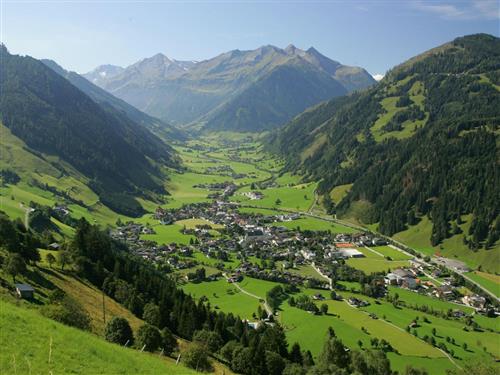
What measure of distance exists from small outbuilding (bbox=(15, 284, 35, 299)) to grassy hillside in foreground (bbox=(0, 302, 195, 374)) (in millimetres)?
26223

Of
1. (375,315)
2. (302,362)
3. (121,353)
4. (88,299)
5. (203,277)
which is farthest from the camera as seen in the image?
(203,277)

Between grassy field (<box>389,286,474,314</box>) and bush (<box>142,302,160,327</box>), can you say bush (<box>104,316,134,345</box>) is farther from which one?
grassy field (<box>389,286,474,314</box>)

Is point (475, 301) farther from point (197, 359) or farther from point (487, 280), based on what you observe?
point (197, 359)

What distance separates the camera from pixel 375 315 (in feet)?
368

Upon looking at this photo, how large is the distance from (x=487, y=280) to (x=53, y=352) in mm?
150211

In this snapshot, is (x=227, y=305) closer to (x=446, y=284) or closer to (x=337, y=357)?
(x=337, y=357)

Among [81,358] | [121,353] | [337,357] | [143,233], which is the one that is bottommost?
[143,233]

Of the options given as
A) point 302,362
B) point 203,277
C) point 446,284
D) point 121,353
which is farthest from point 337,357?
point 446,284

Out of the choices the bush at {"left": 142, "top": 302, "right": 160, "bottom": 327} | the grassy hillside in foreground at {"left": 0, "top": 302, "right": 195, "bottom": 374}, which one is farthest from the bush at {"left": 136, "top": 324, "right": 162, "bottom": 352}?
the grassy hillside in foreground at {"left": 0, "top": 302, "right": 195, "bottom": 374}

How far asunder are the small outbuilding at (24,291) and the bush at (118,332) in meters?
11.6

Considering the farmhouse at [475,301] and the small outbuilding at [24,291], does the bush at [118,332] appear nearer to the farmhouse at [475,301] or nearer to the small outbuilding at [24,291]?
the small outbuilding at [24,291]

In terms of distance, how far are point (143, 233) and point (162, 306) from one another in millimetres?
123669

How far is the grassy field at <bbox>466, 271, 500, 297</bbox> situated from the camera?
135 metres

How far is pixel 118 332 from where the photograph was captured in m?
53.8
